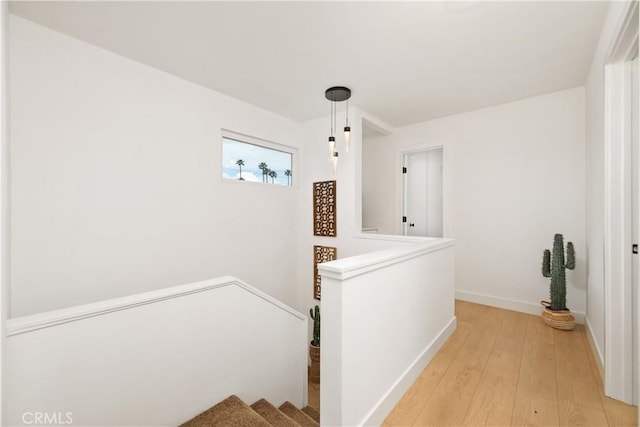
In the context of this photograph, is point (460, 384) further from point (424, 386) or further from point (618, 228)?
point (618, 228)

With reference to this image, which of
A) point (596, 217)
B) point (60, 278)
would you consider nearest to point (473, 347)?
point (596, 217)

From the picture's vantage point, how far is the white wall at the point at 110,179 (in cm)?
195

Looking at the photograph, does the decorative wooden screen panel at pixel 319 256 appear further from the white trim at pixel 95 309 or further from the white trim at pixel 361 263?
the white trim at pixel 95 309

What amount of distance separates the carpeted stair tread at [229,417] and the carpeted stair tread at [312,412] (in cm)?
92

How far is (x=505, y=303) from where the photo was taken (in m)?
3.46

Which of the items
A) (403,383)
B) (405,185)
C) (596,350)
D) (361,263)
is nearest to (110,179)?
(361,263)

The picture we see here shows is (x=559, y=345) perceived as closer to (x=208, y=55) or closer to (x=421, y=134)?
(x=421, y=134)

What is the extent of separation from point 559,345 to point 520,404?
117cm

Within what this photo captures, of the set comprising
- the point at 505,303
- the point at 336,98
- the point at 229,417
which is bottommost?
the point at 229,417

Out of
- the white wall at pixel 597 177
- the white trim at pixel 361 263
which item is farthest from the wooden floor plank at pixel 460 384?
the white trim at pixel 361 263

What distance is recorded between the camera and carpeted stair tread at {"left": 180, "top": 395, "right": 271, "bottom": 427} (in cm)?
158

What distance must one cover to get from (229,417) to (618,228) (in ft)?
8.82

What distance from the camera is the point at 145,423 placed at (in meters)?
1.49

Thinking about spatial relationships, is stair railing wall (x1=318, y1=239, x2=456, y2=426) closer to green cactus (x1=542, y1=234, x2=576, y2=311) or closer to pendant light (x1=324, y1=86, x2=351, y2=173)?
pendant light (x1=324, y1=86, x2=351, y2=173)
